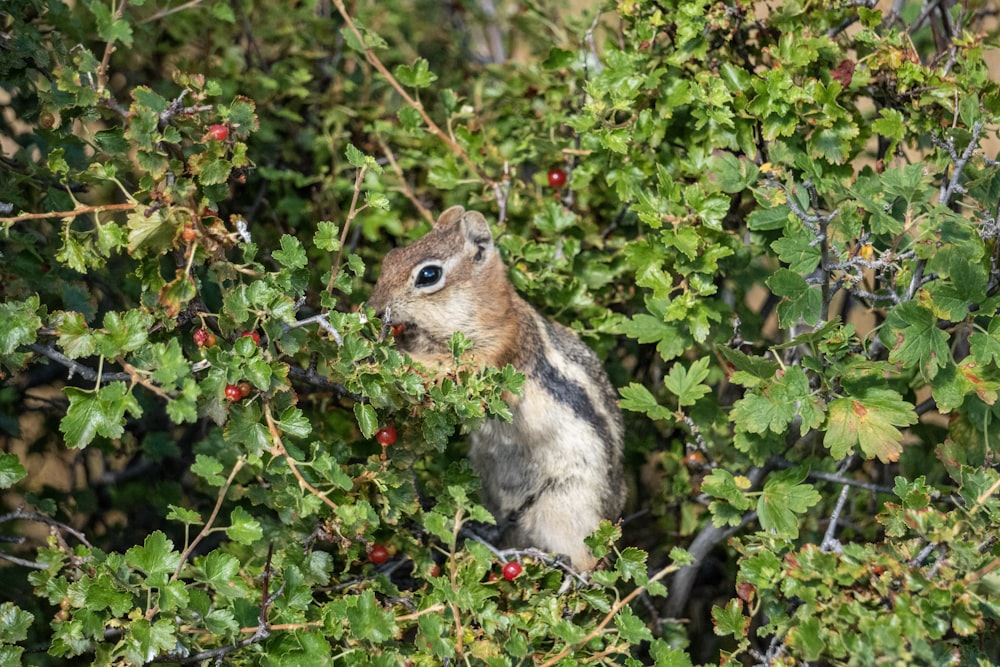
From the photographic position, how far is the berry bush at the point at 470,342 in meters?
1.96

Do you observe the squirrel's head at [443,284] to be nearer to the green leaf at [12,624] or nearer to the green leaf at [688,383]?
the green leaf at [688,383]

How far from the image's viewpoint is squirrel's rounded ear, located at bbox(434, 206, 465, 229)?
2936 mm

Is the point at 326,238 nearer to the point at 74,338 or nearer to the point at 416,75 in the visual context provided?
the point at 74,338

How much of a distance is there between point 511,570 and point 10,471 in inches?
43.5

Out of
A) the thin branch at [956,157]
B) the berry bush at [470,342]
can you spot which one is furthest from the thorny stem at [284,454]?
the thin branch at [956,157]

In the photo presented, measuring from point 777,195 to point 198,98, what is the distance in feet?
4.31

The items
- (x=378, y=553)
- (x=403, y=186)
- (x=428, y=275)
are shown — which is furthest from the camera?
(x=403, y=186)

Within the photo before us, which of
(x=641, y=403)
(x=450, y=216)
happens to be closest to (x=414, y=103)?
(x=450, y=216)

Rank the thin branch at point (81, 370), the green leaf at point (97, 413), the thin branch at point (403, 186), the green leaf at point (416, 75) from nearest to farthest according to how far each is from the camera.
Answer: the green leaf at point (97, 413), the thin branch at point (81, 370), the green leaf at point (416, 75), the thin branch at point (403, 186)

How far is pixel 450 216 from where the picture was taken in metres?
2.96

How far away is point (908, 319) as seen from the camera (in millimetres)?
2189

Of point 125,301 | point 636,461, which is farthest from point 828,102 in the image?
point 125,301

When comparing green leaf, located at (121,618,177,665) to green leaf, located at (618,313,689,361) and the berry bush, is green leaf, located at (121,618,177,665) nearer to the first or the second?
the berry bush

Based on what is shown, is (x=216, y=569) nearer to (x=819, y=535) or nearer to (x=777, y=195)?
(x=777, y=195)
